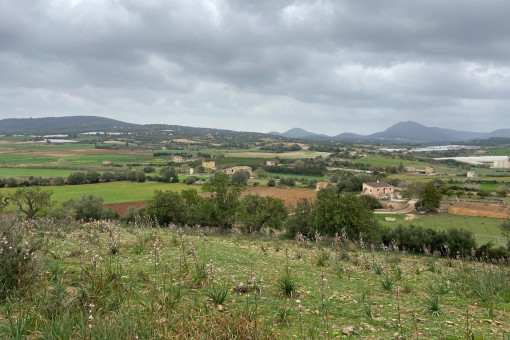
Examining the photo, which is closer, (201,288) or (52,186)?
(201,288)

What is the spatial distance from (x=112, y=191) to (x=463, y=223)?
62.9 m

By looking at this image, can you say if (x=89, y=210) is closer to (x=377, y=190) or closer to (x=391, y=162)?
(x=377, y=190)

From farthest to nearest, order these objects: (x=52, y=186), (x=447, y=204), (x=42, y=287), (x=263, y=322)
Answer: (x=52, y=186)
(x=447, y=204)
(x=42, y=287)
(x=263, y=322)

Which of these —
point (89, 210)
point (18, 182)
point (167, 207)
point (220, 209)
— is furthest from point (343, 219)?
point (18, 182)

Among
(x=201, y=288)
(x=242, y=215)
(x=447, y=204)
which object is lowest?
(x=447, y=204)

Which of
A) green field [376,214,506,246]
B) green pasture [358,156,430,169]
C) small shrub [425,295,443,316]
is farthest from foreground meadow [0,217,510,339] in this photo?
green pasture [358,156,430,169]

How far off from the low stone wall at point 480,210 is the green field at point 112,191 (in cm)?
5275

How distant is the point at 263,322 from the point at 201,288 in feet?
7.75

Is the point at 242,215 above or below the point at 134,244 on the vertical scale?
below

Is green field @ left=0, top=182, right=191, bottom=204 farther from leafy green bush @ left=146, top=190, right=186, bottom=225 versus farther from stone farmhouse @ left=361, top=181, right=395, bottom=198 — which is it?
stone farmhouse @ left=361, top=181, right=395, bottom=198

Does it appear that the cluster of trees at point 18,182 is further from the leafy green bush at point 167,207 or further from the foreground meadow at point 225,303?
the foreground meadow at point 225,303

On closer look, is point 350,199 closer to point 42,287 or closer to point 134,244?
point 134,244

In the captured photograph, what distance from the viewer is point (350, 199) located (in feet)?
104

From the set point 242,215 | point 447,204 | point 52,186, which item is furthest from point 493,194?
point 52,186
